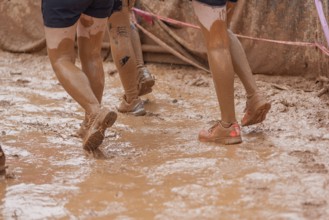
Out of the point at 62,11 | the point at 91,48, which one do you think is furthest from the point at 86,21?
the point at 62,11

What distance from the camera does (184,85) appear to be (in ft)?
19.6

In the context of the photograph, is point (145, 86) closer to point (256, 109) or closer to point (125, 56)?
point (125, 56)

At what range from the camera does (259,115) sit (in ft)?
13.6

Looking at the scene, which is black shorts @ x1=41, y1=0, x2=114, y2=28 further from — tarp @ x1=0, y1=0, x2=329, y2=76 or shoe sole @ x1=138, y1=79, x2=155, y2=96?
tarp @ x1=0, y1=0, x2=329, y2=76

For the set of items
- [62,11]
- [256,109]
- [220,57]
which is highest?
[62,11]

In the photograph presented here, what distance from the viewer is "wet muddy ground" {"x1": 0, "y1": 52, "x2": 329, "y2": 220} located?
2938 mm

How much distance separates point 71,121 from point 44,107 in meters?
0.50

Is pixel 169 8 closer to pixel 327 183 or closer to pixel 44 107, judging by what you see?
pixel 44 107

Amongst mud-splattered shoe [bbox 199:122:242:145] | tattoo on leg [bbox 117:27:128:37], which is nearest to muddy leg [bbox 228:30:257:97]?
mud-splattered shoe [bbox 199:122:242:145]

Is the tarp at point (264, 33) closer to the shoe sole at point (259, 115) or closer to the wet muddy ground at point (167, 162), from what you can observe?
the wet muddy ground at point (167, 162)

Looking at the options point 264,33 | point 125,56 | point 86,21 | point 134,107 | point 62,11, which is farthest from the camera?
point 264,33

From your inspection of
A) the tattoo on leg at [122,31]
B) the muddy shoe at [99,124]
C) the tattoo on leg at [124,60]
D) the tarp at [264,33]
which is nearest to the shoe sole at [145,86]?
the tattoo on leg at [124,60]

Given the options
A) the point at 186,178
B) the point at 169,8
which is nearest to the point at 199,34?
the point at 169,8

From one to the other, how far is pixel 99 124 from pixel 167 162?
432mm
